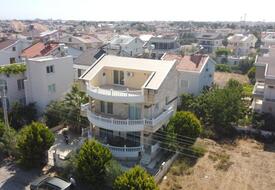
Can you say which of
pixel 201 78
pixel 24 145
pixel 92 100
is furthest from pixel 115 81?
pixel 201 78

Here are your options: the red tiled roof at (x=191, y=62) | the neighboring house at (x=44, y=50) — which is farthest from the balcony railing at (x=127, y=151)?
the neighboring house at (x=44, y=50)

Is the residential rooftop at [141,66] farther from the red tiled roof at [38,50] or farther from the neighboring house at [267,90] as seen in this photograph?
the red tiled roof at [38,50]

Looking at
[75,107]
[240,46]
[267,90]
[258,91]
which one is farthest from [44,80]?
[240,46]

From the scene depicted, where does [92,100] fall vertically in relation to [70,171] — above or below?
above

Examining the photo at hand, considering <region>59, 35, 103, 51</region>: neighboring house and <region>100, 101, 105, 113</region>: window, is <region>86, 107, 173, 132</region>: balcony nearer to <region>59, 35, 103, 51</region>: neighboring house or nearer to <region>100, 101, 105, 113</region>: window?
<region>100, 101, 105, 113</region>: window

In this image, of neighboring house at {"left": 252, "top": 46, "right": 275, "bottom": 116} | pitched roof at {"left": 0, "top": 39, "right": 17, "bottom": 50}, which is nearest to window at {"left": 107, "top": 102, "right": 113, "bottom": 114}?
neighboring house at {"left": 252, "top": 46, "right": 275, "bottom": 116}

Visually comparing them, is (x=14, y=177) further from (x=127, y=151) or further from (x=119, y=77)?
(x=119, y=77)

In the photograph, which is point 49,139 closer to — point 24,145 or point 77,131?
point 24,145
